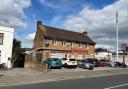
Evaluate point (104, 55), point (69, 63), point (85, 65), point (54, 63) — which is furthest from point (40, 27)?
point (104, 55)

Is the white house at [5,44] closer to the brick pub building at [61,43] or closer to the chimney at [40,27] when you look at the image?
the brick pub building at [61,43]

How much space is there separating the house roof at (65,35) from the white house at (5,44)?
19.2 metres

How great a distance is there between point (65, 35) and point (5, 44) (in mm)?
26893

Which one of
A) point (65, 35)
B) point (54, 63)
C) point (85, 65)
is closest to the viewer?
point (54, 63)

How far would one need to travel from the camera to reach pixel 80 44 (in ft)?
222

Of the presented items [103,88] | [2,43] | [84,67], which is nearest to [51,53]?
[84,67]

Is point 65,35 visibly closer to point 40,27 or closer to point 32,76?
point 40,27

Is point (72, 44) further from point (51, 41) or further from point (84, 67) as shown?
point (84, 67)

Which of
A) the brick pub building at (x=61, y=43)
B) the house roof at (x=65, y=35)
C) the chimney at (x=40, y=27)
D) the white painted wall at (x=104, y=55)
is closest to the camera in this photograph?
the brick pub building at (x=61, y=43)

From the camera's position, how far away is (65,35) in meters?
65.6

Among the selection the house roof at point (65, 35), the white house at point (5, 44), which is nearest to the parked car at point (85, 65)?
the white house at point (5, 44)

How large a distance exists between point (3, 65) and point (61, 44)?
25.5 m

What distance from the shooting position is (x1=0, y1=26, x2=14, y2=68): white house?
3972 centimetres

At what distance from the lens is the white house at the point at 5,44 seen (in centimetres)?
3972
